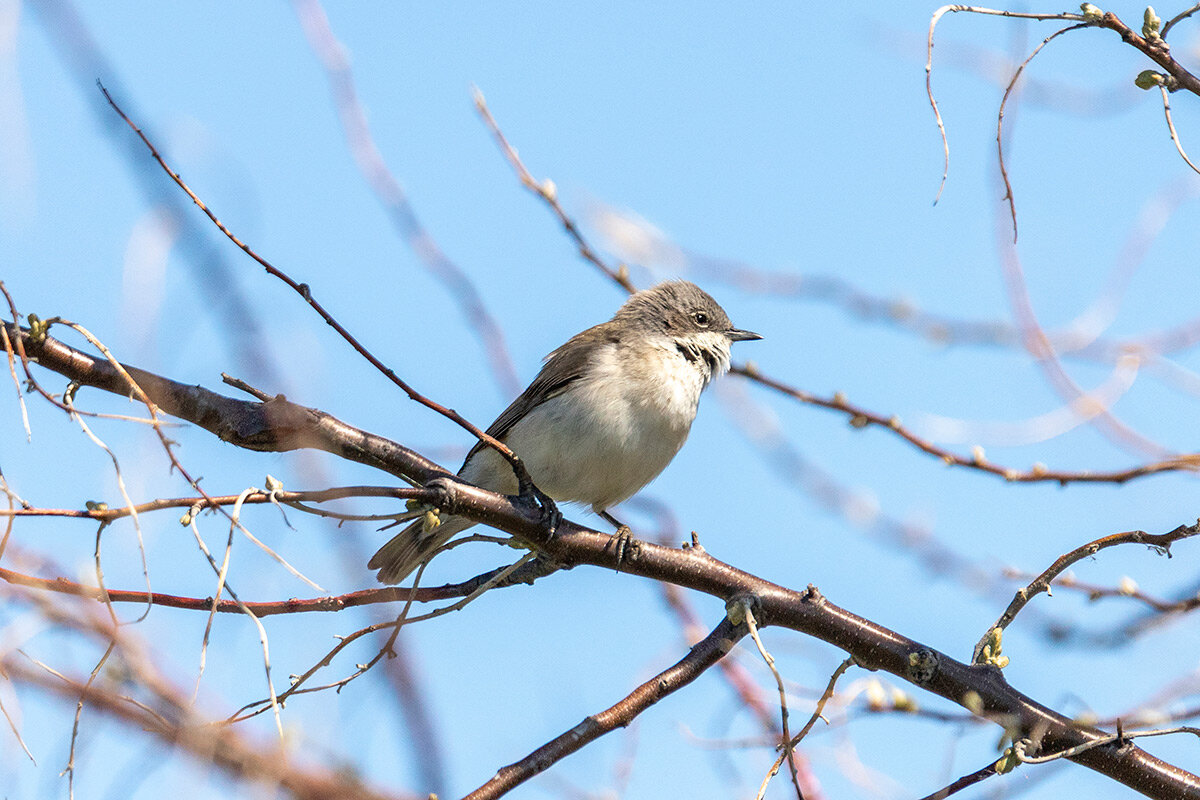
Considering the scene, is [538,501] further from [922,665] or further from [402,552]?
[402,552]

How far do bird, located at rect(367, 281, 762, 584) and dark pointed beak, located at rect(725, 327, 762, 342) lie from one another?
387 mm

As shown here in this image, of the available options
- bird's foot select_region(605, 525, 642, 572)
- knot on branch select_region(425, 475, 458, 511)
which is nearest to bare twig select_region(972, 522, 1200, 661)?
bird's foot select_region(605, 525, 642, 572)

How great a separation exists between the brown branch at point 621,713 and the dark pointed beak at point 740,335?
3.67 m

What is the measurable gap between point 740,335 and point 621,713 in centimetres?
402

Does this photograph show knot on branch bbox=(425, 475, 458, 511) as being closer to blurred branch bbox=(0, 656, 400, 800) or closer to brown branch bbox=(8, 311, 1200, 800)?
brown branch bbox=(8, 311, 1200, 800)

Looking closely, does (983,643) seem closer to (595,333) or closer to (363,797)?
(363,797)

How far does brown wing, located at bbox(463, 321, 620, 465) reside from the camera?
603cm

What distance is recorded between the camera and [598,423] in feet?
18.3

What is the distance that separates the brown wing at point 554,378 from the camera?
6031 millimetres

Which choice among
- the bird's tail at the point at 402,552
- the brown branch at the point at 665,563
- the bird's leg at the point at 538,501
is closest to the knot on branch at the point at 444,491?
the brown branch at the point at 665,563

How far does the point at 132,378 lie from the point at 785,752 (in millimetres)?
1790

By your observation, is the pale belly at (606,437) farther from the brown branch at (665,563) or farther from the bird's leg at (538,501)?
the bird's leg at (538,501)

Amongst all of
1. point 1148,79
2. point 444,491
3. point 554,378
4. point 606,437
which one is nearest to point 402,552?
point 606,437

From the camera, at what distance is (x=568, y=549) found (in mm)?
3588
